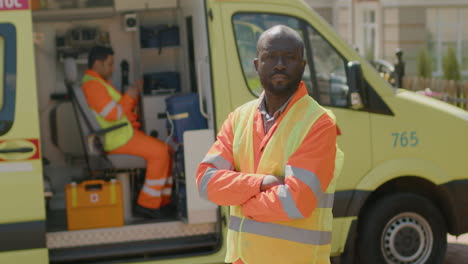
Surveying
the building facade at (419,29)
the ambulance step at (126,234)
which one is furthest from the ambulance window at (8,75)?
Result: the building facade at (419,29)

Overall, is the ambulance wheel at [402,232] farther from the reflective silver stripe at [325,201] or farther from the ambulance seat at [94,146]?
the reflective silver stripe at [325,201]

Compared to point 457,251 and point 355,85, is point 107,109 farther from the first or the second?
point 457,251

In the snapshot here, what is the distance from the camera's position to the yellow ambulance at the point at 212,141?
516 centimetres

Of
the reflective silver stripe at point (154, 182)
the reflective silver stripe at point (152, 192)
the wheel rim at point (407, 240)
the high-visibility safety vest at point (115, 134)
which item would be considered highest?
the high-visibility safety vest at point (115, 134)

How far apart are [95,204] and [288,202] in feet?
10.4

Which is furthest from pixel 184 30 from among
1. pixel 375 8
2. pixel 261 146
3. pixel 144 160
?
pixel 375 8

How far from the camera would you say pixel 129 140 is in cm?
634

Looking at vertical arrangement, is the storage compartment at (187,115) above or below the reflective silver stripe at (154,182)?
above

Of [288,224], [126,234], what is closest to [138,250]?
[126,234]

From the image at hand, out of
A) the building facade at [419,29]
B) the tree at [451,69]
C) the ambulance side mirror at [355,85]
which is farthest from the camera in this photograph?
the building facade at [419,29]

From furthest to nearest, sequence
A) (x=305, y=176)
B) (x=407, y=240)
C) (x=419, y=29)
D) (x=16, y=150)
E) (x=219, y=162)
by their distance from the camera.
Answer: (x=419, y=29), (x=407, y=240), (x=16, y=150), (x=219, y=162), (x=305, y=176)

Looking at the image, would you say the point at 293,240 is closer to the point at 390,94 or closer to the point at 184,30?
the point at 390,94

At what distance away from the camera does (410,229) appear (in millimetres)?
5867

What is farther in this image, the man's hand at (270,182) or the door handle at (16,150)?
the door handle at (16,150)
